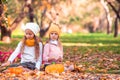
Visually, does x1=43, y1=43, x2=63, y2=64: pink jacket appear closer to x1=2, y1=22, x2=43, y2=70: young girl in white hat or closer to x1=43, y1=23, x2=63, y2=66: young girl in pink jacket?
x1=43, y1=23, x2=63, y2=66: young girl in pink jacket

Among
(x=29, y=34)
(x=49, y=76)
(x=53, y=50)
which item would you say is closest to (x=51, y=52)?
(x=53, y=50)

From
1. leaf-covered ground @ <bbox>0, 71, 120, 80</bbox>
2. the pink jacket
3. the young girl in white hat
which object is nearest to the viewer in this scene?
leaf-covered ground @ <bbox>0, 71, 120, 80</bbox>

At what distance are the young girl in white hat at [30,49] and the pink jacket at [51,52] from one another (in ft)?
0.38

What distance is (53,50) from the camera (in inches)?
413

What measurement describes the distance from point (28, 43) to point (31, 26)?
1.43 ft

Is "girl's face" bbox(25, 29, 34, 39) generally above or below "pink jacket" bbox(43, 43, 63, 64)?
above

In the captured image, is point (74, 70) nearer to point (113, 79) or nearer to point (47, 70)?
point (47, 70)

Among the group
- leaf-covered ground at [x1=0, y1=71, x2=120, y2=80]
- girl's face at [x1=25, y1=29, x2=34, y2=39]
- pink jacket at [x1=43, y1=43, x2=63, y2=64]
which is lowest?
leaf-covered ground at [x1=0, y1=71, x2=120, y2=80]

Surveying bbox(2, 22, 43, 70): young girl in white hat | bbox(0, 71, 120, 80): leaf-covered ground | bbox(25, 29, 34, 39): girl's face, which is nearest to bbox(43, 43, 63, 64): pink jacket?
bbox(2, 22, 43, 70): young girl in white hat

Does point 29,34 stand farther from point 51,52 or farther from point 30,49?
point 51,52

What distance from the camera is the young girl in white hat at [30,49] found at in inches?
403

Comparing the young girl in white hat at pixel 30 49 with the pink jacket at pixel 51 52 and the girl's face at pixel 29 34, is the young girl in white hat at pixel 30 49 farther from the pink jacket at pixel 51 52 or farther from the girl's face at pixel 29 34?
the pink jacket at pixel 51 52

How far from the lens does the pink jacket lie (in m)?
10.4

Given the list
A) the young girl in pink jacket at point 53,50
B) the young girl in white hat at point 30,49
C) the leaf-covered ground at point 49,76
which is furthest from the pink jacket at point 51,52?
the leaf-covered ground at point 49,76
